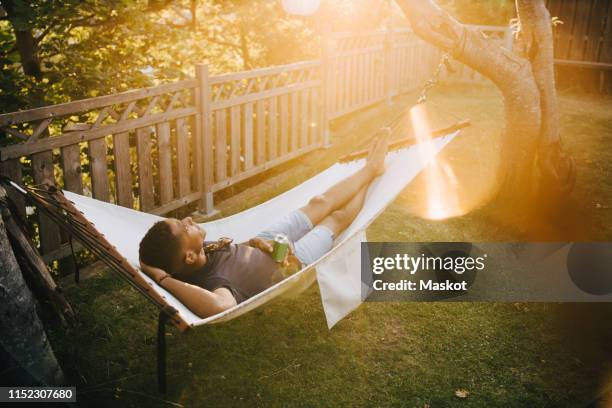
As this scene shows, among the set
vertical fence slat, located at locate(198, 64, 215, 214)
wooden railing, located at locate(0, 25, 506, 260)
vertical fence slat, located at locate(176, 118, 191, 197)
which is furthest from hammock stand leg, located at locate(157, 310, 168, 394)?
vertical fence slat, located at locate(198, 64, 215, 214)

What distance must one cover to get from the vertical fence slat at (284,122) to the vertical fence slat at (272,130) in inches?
4.7

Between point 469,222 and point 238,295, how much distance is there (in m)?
2.58

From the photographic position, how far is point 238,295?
8.40ft

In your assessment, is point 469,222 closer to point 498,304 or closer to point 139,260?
point 498,304

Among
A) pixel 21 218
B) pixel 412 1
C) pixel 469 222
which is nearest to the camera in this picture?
pixel 21 218

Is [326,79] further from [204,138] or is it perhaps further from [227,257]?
[227,257]

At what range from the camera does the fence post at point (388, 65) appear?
328 inches

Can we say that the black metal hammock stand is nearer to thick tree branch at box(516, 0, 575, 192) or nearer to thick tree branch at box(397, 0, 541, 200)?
thick tree branch at box(397, 0, 541, 200)

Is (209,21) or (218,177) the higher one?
(209,21)

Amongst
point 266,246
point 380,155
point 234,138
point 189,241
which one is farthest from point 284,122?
point 189,241

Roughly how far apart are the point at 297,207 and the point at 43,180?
158cm

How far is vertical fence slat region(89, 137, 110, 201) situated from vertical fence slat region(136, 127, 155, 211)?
13.1 inches

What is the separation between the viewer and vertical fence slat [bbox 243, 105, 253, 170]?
489cm

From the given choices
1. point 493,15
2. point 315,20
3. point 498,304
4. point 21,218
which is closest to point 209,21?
point 315,20
